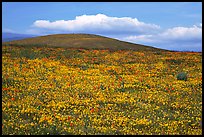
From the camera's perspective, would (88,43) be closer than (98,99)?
No

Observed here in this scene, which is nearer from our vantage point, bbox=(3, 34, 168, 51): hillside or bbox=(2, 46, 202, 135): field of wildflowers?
bbox=(2, 46, 202, 135): field of wildflowers

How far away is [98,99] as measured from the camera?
16250 mm

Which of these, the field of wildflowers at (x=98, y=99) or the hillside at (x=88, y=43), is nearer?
the field of wildflowers at (x=98, y=99)

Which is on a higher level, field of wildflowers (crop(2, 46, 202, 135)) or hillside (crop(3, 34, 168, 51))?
hillside (crop(3, 34, 168, 51))

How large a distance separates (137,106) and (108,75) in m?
8.59

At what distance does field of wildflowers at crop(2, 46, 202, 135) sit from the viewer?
12250 mm

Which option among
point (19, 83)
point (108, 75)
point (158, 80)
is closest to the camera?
point (19, 83)

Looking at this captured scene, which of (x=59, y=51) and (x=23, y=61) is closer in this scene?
(x=23, y=61)

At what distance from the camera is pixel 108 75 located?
2370 cm

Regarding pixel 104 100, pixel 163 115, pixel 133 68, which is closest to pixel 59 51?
pixel 133 68

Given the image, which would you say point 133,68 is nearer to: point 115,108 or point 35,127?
point 115,108

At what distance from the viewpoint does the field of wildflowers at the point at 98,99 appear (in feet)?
40.2

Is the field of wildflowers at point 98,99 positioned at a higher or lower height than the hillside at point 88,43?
lower

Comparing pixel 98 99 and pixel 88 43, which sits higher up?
pixel 88 43
